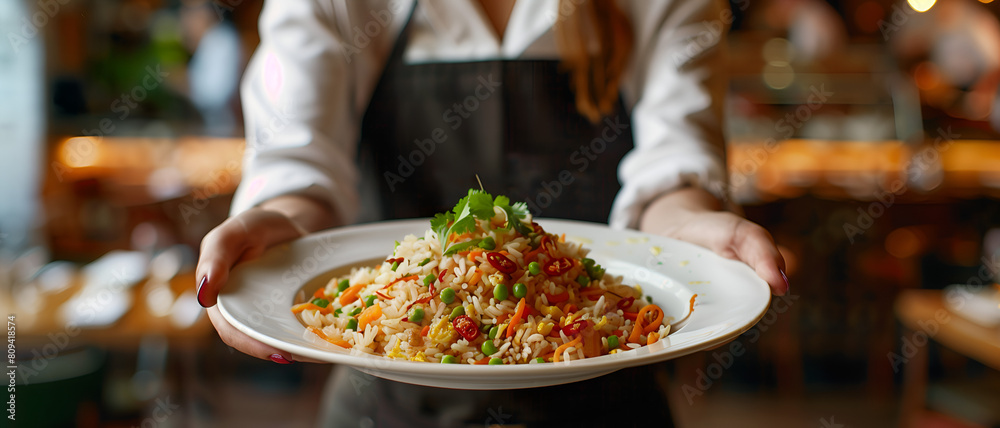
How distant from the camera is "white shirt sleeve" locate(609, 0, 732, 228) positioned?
68.3 inches

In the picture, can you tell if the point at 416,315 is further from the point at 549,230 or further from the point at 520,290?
the point at 549,230

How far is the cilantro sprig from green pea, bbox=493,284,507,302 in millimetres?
118

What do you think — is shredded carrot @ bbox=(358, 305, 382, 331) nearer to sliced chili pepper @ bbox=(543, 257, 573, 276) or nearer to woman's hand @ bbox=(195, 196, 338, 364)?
woman's hand @ bbox=(195, 196, 338, 364)

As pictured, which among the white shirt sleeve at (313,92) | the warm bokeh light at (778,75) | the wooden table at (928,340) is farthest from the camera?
the warm bokeh light at (778,75)

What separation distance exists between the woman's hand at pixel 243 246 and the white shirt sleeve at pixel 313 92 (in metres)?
0.10

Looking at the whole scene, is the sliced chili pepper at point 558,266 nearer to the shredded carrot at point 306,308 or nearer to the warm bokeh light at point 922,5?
the shredded carrot at point 306,308

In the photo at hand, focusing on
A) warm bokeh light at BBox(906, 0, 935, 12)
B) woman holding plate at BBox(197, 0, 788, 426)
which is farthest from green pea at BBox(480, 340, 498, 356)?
warm bokeh light at BBox(906, 0, 935, 12)

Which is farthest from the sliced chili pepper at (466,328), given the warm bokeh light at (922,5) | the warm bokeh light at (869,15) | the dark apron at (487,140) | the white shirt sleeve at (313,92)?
the warm bokeh light at (922,5)

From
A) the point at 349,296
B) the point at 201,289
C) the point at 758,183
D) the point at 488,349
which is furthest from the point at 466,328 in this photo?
the point at 758,183

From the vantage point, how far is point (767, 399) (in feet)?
13.7

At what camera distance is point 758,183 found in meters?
4.59

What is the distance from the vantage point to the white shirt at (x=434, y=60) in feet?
5.54

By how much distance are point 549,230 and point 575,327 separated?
1.51 ft

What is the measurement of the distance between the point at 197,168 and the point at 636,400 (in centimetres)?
442
